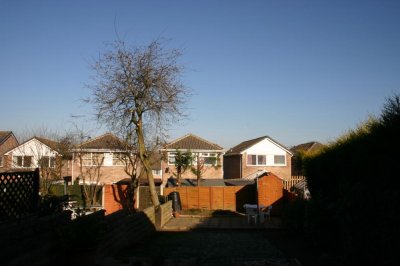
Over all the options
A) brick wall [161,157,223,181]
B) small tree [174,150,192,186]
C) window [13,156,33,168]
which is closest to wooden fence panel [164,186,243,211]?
small tree [174,150,192,186]

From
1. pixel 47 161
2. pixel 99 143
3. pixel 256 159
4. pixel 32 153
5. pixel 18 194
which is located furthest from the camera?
pixel 256 159

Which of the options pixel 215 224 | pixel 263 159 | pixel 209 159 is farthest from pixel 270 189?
pixel 263 159

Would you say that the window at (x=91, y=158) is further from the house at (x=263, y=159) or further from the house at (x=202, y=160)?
the house at (x=263, y=159)

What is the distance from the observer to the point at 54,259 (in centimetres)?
727

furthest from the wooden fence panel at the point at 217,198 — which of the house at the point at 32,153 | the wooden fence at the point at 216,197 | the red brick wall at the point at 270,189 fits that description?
the house at the point at 32,153

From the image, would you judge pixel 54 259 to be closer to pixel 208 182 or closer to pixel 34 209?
pixel 34 209

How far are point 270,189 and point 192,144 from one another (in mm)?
18186

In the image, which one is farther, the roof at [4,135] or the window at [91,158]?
the roof at [4,135]

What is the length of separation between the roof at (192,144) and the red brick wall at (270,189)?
16.3m

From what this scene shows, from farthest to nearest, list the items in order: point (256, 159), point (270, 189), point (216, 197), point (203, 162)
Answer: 1. point (256, 159)
2. point (203, 162)
3. point (216, 197)
4. point (270, 189)

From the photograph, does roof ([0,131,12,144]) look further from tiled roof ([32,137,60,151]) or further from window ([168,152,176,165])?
window ([168,152,176,165])

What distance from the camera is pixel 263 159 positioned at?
43750mm

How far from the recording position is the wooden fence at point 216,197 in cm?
2767

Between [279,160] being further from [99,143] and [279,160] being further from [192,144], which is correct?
[99,143]
